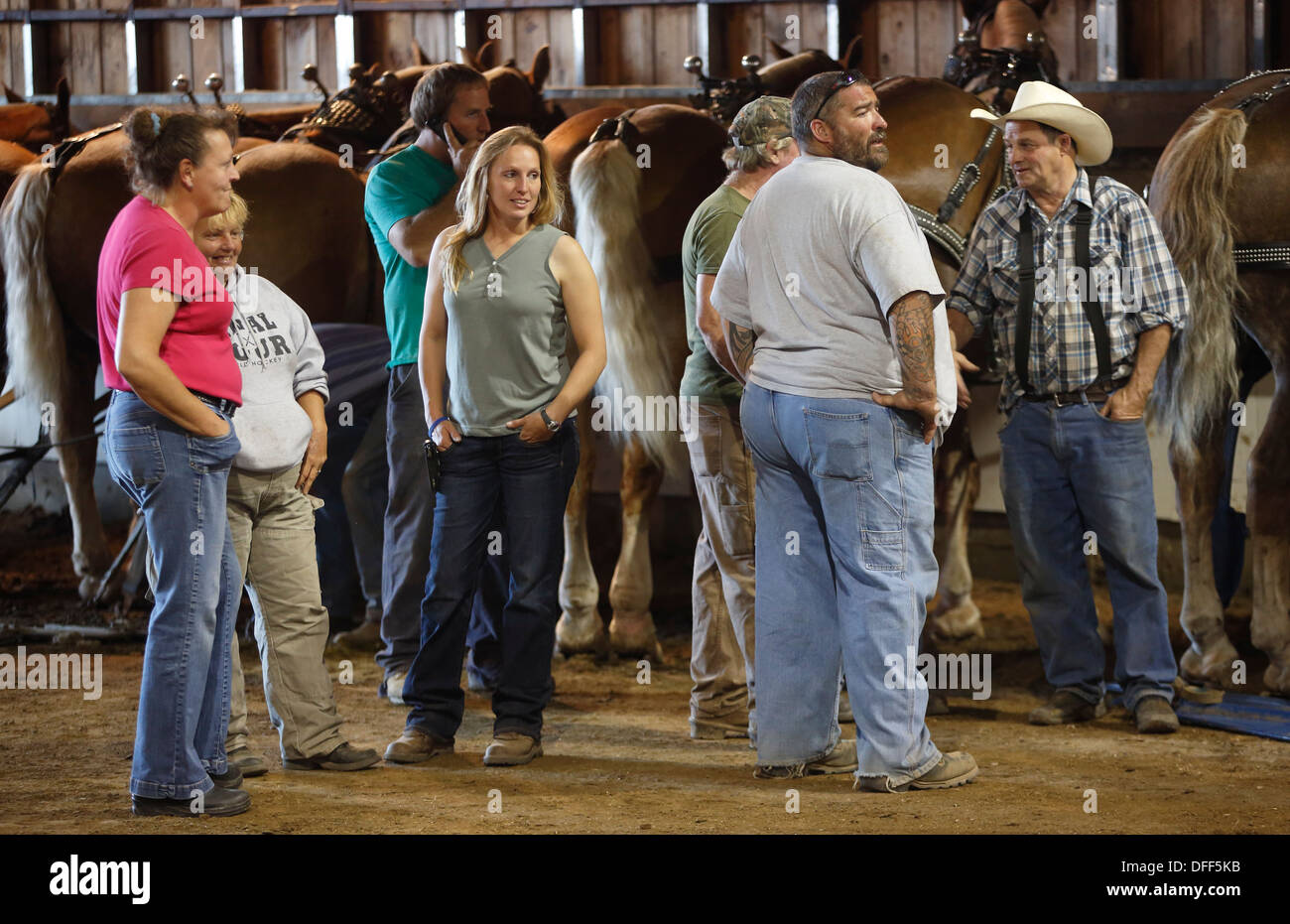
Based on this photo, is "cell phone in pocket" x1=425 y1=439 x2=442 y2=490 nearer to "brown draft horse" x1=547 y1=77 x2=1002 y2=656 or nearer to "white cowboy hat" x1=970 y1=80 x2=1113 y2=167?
"brown draft horse" x1=547 y1=77 x2=1002 y2=656

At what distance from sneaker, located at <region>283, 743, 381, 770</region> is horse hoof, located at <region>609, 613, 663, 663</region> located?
1951mm

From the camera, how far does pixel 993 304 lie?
511 cm

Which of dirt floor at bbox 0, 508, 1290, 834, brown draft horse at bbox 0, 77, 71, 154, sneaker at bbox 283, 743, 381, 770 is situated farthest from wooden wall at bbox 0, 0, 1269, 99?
sneaker at bbox 283, 743, 381, 770

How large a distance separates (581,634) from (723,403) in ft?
6.19

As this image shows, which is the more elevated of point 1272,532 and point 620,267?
point 620,267

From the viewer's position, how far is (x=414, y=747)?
452cm

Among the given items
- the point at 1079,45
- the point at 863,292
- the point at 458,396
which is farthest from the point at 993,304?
the point at 1079,45

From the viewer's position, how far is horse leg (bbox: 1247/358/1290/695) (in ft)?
17.6

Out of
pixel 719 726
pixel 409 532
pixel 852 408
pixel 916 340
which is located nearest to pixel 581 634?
pixel 409 532

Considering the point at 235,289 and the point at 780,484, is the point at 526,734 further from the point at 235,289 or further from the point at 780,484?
the point at 235,289

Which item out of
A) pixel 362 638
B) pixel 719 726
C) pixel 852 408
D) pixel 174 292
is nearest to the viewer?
pixel 174 292

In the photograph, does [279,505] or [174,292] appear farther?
[279,505]

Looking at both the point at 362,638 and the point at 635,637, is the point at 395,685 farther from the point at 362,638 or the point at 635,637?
the point at 635,637

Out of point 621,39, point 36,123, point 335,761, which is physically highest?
point 621,39
